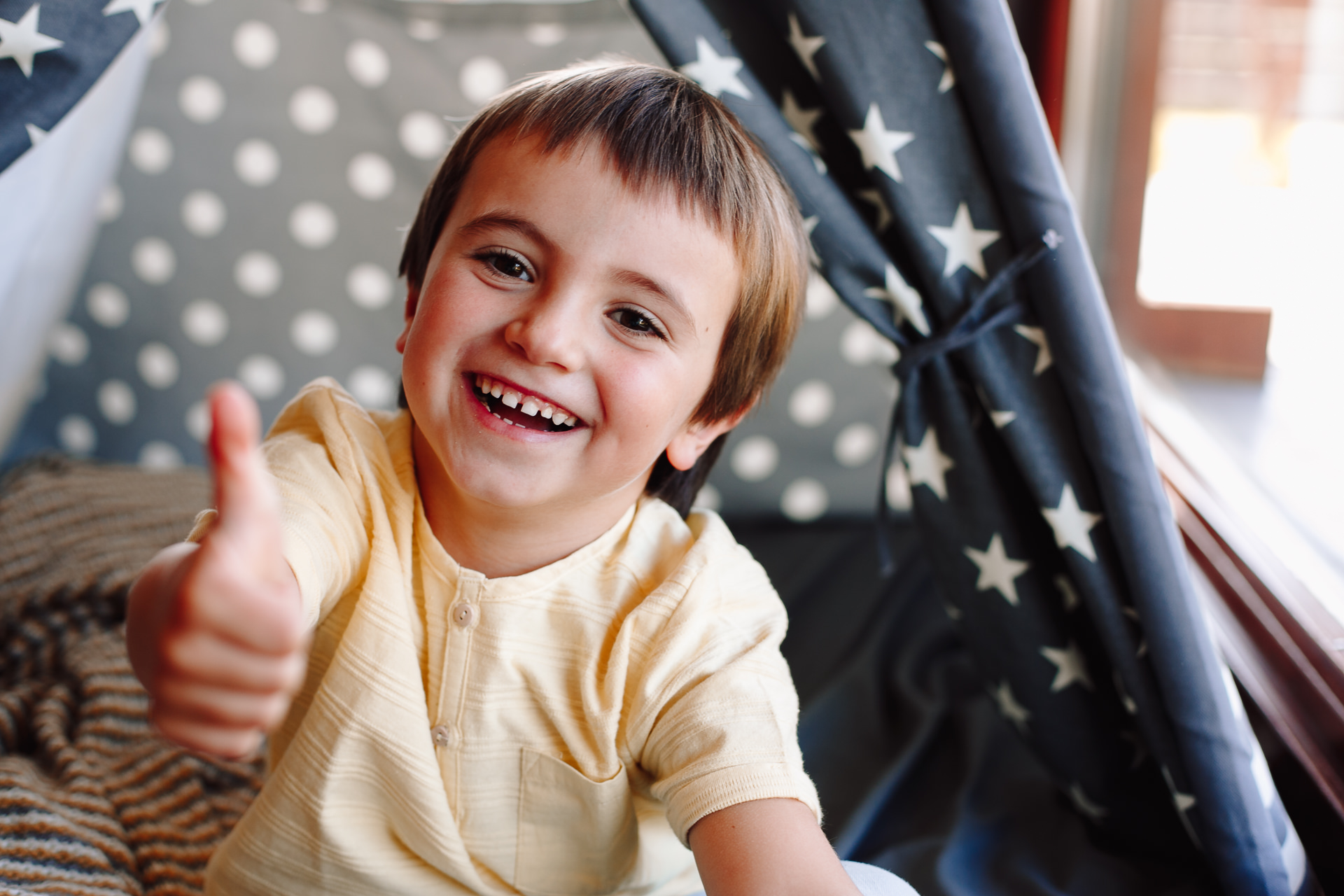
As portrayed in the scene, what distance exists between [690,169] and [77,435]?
111cm

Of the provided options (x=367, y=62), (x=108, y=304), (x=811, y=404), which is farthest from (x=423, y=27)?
(x=811, y=404)

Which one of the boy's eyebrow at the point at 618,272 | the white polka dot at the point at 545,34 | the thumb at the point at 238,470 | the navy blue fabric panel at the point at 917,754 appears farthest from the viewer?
the white polka dot at the point at 545,34

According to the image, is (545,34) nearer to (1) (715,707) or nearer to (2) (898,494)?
(2) (898,494)

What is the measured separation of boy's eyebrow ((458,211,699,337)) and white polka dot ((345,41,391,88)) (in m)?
0.69

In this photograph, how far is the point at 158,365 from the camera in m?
1.33

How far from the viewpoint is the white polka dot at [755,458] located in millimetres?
1314

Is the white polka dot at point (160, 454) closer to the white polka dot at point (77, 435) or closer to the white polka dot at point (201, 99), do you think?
the white polka dot at point (77, 435)

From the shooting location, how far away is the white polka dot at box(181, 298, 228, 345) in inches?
51.4

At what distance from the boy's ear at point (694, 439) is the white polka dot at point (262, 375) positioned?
2.49 feet

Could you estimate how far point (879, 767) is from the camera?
96cm

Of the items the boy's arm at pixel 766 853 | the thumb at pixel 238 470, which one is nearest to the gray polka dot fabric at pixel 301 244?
the boy's arm at pixel 766 853

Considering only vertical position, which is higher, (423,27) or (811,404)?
(423,27)

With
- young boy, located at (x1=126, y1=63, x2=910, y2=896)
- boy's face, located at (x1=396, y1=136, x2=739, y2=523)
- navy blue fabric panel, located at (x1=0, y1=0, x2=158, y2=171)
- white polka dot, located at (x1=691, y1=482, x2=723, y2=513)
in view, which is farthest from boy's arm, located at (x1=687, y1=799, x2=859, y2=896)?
white polka dot, located at (x1=691, y1=482, x2=723, y2=513)

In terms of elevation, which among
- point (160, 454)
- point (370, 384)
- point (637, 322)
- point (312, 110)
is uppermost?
point (312, 110)
